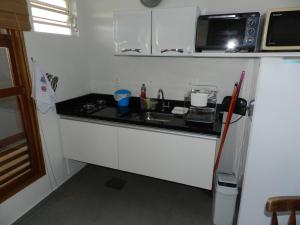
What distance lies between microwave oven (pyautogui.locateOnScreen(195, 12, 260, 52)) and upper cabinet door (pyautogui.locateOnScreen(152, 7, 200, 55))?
0.07 metres

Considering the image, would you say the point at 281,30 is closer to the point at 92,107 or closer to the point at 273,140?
the point at 273,140

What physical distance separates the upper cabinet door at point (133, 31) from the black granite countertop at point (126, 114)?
0.63 m

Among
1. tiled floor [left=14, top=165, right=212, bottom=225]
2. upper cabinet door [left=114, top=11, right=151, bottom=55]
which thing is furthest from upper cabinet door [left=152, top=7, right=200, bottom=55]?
tiled floor [left=14, top=165, right=212, bottom=225]

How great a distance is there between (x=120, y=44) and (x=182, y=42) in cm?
62

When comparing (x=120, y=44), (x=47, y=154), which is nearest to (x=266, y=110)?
(x=120, y=44)

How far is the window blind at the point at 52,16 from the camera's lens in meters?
1.94

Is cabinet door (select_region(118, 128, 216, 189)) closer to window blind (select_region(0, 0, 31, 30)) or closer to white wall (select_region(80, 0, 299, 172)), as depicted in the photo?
white wall (select_region(80, 0, 299, 172))

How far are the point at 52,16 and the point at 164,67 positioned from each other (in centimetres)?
129

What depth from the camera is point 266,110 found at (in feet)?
4.68

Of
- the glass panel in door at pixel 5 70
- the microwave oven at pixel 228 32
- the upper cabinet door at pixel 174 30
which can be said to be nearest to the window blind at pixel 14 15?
the glass panel in door at pixel 5 70

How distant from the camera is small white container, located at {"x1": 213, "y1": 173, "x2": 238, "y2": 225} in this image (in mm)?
1733

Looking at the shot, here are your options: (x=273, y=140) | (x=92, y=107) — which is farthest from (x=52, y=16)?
(x=273, y=140)

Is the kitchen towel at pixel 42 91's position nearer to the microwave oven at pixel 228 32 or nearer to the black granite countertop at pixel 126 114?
the black granite countertop at pixel 126 114

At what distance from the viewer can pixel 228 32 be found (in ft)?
5.47
